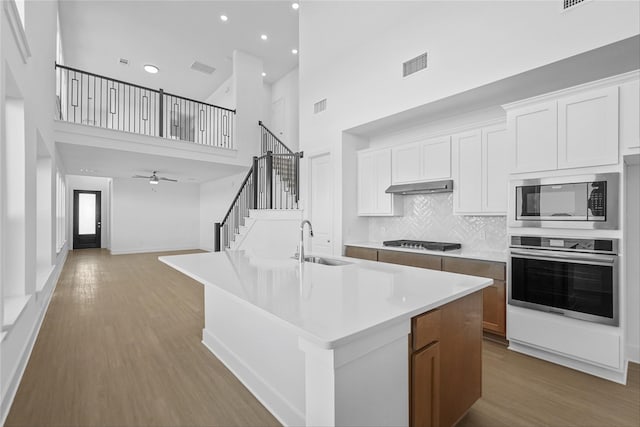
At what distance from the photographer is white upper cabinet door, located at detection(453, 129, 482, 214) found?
11.2ft

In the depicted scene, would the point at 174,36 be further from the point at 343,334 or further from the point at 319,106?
the point at 343,334

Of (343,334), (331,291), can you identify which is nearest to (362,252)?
(331,291)

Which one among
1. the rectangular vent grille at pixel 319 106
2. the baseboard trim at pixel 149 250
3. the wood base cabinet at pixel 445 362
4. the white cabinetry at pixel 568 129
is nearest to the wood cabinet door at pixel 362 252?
the white cabinetry at pixel 568 129

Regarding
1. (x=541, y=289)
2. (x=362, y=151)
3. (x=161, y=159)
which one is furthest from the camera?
(x=161, y=159)

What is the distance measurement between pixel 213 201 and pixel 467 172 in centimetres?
890

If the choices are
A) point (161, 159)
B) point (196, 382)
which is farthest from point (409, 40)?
point (161, 159)

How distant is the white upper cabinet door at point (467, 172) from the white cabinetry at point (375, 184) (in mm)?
965

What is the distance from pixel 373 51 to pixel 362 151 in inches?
55.7

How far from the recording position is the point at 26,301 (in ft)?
8.30

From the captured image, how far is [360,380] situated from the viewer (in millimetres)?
1113

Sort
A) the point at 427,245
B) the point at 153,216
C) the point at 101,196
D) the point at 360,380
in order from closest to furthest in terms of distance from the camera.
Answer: the point at 360,380
the point at 427,245
the point at 153,216
the point at 101,196

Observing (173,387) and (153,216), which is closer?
(173,387)

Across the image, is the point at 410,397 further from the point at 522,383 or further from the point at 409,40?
the point at 409,40

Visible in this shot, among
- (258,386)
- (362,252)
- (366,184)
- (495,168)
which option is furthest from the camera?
(366,184)
